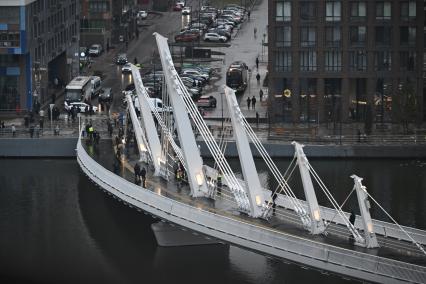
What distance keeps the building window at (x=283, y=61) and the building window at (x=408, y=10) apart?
23.2 ft

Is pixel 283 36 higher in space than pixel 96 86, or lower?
higher

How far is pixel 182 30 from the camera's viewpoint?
141 metres

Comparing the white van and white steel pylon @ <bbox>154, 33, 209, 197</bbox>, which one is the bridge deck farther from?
the white van

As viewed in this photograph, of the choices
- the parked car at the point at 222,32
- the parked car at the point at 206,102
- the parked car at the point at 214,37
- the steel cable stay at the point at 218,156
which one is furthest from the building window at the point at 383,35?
the parked car at the point at 222,32

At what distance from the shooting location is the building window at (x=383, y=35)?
104438 mm

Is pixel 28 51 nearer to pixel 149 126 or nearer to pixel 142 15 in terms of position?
pixel 149 126

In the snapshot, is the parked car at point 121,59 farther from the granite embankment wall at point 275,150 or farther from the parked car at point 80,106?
the granite embankment wall at point 275,150

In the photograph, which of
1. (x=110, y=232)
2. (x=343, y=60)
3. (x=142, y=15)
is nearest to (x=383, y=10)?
(x=343, y=60)

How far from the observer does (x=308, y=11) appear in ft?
344

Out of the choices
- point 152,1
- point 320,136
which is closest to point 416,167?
point 320,136

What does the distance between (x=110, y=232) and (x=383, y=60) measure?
30.7 metres

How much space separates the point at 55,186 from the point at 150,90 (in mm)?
24351

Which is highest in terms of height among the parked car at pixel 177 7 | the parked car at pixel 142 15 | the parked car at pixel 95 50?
the parked car at pixel 177 7

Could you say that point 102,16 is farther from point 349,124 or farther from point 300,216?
point 300,216
